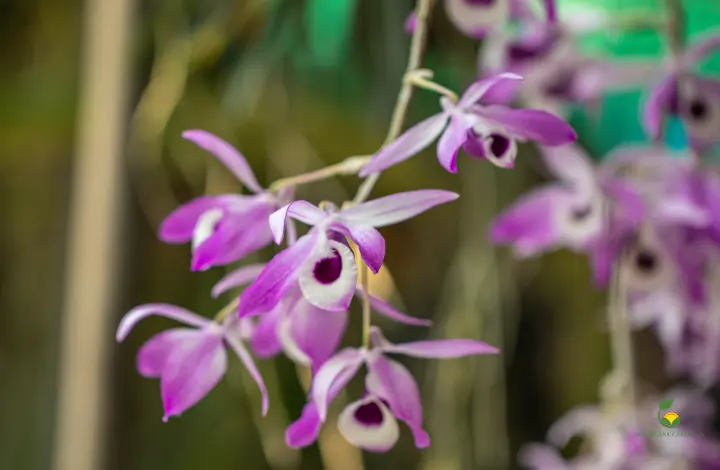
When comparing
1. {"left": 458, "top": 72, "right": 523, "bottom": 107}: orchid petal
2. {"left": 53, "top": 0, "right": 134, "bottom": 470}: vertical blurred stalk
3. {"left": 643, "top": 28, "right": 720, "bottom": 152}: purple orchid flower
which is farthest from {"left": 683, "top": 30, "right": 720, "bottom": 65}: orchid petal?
{"left": 53, "top": 0, "right": 134, "bottom": 470}: vertical blurred stalk

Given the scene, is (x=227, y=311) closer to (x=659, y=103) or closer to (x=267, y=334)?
(x=267, y=334)

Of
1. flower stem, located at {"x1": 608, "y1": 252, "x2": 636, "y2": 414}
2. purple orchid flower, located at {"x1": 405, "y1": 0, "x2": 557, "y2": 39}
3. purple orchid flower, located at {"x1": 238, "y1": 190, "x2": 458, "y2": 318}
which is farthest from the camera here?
flower stem, located at {"x1": 608, "y1": 252, "x2": 636, "y2": 414}

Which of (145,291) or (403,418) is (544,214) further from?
(145,291)

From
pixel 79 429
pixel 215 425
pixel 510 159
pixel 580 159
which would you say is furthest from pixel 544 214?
pixel 79 429

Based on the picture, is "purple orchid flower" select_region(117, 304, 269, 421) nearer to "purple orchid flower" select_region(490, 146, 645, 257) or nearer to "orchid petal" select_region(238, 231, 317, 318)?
"orchid petal" select_region(238, 231, 317, 318)

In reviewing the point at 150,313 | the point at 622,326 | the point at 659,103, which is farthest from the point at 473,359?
the point at 150,313

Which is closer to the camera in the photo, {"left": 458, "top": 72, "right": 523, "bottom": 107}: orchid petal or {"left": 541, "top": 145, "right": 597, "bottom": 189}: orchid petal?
{"left": 458, "top": 72, "right": 523, "bottom": 107}: orchid petal

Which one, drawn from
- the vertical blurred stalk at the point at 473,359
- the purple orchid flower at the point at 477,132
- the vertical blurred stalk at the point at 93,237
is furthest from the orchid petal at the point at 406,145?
the vertical blurred stalk at the point at 93,237
